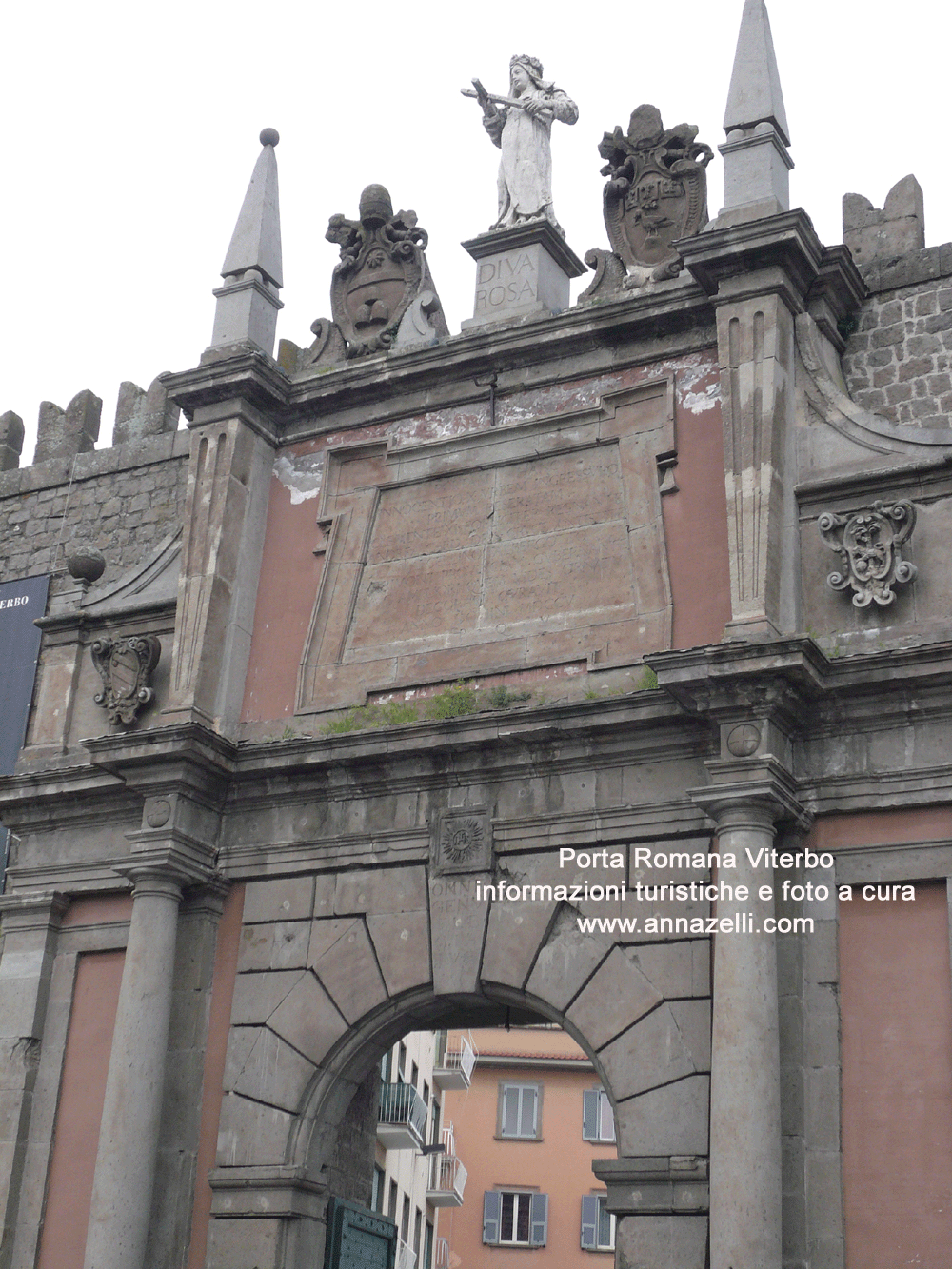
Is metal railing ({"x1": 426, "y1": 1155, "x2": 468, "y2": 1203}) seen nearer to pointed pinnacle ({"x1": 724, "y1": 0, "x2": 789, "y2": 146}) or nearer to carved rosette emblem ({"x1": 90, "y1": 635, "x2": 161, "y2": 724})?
carved rosette emblem ({"x1": 90, "y1": 635, "x2": 161, "y2": 724})

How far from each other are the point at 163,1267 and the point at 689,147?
7897 mm

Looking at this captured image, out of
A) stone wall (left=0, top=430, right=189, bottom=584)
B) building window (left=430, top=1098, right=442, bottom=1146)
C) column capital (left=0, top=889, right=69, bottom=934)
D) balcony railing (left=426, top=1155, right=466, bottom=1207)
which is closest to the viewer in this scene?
column capital (left=0, top=889, right=69, bottom=934)

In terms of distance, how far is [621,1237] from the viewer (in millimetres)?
8688

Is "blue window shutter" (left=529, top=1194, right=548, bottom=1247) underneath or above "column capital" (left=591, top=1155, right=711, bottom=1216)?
above

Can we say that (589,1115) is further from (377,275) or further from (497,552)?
(497,552)

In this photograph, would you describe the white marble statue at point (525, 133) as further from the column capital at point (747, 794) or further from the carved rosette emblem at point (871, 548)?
the column capital at point (747, 794)

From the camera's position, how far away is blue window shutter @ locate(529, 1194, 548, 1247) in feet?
98.0

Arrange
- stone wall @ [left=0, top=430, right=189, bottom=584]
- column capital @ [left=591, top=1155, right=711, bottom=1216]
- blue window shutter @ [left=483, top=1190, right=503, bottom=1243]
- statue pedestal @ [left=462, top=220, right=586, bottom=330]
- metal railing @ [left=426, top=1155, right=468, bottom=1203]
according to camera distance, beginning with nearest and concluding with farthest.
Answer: column capital @ [left=591, top=1155, right=711, bottom=1216]
statue pedestal @ [left=462, top=220, right=586, bottom=330]
stone wall @ [left=0, top=430, right=189, bottom=584]
metal railing @ [left=426, top=1155, right=468, bottom=1203]
blue window shutter @ [left=483, top=1190, right=503, bottom=1243]

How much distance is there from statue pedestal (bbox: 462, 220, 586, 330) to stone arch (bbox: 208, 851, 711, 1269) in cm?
397

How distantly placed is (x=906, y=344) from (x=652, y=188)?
207 cm

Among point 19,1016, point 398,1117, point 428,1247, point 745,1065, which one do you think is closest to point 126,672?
point 19,1016

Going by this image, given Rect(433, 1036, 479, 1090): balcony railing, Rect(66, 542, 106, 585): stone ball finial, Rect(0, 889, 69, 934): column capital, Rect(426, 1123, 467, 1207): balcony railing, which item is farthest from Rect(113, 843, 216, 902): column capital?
Rect(433, 1036, 479, 1090): balcony railing

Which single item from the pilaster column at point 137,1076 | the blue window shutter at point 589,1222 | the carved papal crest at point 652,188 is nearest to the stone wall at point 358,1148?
the pilaster column at point 137,1076

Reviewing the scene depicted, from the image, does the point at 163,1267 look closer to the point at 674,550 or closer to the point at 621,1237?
the point at 621,1237
